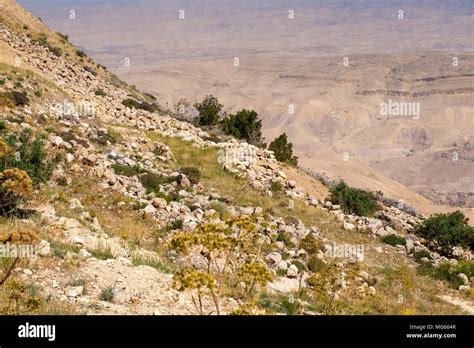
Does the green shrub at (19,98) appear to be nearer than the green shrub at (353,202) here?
Yes

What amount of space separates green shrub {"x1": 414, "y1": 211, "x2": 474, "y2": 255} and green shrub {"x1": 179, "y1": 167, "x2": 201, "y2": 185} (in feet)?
36.8

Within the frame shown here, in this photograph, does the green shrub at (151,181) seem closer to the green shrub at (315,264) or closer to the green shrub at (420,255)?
the green shrub at (315,264)

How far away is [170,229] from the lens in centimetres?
1667

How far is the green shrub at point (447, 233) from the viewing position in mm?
23031

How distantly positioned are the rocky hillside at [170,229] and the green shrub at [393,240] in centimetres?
11

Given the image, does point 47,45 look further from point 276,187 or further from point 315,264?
point 315,264

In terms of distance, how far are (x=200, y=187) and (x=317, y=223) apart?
5.38 metres

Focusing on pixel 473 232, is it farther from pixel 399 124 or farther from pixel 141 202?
pixel 399 124

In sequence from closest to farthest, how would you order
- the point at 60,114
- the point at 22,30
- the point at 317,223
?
the point at 317,223, the point at 60,114, the point at 22,30

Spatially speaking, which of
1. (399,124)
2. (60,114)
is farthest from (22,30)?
(399,124)

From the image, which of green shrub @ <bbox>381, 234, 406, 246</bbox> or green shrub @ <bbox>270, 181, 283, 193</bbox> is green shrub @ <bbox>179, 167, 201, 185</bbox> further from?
green shrub @ <bbox>381, 234, 406, 246</bbox>

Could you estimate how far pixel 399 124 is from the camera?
6260 inches

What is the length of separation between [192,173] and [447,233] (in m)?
11.9

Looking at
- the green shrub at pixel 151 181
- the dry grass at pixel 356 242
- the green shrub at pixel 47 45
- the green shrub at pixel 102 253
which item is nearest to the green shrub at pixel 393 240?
the dry grass at pixel 356 242
